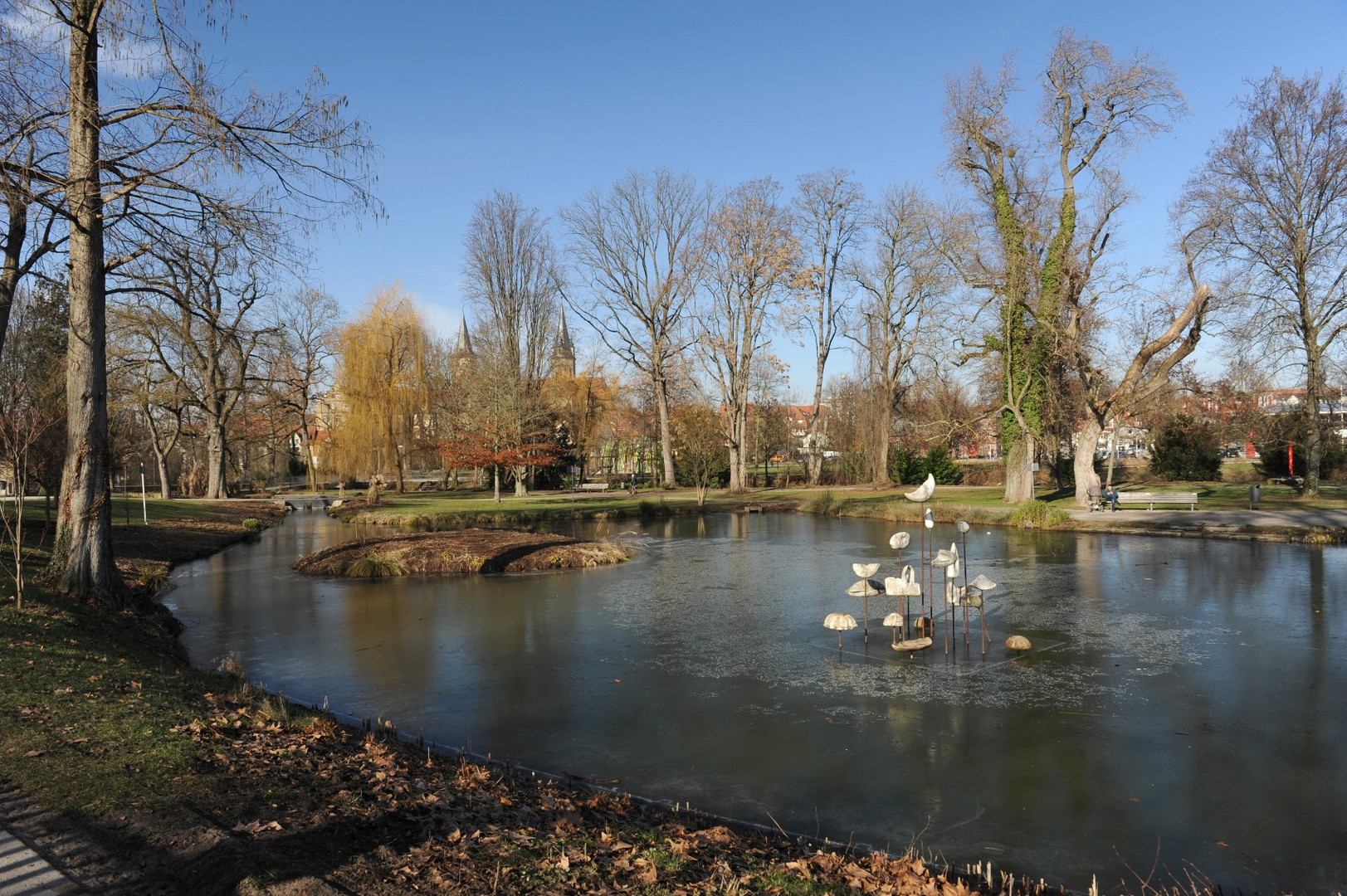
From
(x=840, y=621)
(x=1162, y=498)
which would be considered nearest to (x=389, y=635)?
(x=840, y=621)

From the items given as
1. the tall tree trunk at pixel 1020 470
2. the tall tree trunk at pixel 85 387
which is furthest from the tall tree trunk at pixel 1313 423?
the tall tree trunk at pixel 85 387

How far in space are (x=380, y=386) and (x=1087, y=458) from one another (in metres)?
32.9

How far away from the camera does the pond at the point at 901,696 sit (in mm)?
5289

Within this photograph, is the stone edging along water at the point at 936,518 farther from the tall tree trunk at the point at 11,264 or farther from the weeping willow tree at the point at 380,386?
the tall tree trunk at the point at 11,264

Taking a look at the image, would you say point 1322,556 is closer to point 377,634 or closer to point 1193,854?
point 1193,854

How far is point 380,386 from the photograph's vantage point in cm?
4319

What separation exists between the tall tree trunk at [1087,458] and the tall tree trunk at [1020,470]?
5.20 ft

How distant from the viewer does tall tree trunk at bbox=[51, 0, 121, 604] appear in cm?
969

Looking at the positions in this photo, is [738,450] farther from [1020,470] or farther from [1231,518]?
[1231,518]

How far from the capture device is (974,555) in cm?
1886

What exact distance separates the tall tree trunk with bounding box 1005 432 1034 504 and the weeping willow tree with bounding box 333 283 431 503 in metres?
29.4

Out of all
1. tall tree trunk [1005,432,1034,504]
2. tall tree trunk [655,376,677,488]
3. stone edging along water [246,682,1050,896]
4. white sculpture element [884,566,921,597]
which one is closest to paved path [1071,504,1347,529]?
tall tree trunk [1005,432,1034,504]

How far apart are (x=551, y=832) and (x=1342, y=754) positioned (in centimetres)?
601

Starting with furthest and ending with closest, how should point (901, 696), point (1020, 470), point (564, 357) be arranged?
point (564, 357)
point (1020, 470)
point (901, 696)
